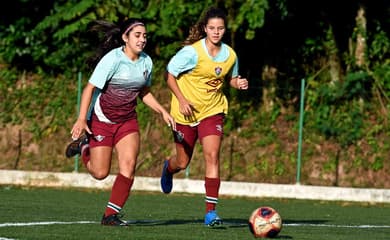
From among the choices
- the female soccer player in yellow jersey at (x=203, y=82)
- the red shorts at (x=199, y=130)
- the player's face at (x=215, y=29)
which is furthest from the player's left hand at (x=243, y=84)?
the player's face at (x=215, y=29)

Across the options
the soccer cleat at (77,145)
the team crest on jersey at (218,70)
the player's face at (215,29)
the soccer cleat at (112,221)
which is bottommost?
the soccer cleat at (112,221)

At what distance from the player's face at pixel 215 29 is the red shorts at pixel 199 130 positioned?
797 millimetres

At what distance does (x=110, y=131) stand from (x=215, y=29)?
1.54 metres

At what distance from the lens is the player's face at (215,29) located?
36.1 feet

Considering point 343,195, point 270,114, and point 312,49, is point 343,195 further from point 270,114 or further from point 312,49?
point 312,49

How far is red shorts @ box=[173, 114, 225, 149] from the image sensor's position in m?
11.1

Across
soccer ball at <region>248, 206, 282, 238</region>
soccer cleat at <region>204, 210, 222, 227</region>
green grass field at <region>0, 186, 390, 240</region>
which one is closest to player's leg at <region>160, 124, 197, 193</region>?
green grass field at <region>0, 186, 390, 240</region>

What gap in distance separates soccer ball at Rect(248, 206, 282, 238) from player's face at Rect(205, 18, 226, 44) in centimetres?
228

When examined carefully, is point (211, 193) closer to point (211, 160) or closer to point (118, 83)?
point (211, 160)

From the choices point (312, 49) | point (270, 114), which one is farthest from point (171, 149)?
point (312, 49)

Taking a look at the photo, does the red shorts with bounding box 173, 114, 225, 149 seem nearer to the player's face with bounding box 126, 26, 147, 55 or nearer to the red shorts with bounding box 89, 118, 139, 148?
the red shorts with bounding box 89, 118, 139, 148

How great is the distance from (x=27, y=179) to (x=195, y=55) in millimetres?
8985

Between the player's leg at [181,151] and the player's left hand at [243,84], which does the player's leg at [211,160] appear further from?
the player's left hand at [243,84]

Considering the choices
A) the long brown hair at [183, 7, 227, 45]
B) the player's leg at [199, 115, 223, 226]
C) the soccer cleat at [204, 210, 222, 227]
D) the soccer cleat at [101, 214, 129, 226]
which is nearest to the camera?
the soccer cleat at [101, 214, 129, 226]
